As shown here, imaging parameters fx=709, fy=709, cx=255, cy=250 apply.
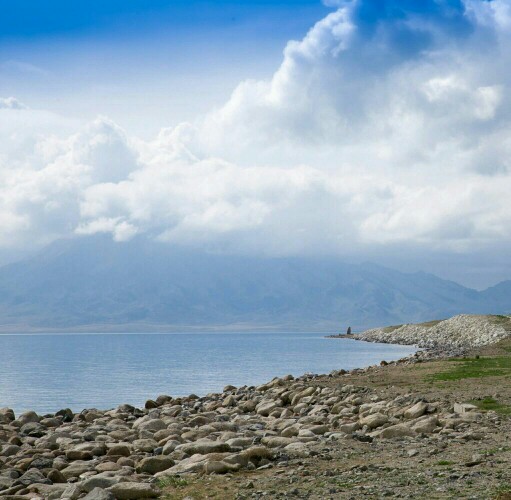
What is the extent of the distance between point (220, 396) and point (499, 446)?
2733 centimetres

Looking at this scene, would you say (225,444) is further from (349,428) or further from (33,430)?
(33,430)

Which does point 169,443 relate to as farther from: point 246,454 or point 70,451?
point 246,454

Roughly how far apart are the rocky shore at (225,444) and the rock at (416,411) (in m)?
0.04

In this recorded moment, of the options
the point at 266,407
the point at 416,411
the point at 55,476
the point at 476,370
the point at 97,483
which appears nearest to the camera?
the point at 97,483

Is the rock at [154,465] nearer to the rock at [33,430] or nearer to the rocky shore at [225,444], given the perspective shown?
the rocky shore at [225,444]

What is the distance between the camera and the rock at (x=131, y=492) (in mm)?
14047

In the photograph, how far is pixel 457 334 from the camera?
118938mm

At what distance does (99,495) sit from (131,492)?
654 millimetres

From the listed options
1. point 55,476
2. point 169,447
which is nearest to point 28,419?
point 169,447

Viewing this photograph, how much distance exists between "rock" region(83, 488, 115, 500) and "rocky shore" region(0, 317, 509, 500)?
2 cm

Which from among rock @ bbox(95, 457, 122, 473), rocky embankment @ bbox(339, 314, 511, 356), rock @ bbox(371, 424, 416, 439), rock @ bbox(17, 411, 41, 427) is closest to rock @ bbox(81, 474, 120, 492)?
rock @ bbox(95, 457, 122, 473)

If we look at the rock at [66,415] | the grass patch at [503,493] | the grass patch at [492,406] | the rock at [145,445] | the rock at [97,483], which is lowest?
the rock at [66,415]

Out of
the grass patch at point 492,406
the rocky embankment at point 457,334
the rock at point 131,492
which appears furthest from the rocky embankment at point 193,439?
the rocky embankment at point 457,334

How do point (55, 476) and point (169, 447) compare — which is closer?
point (55, 476)
